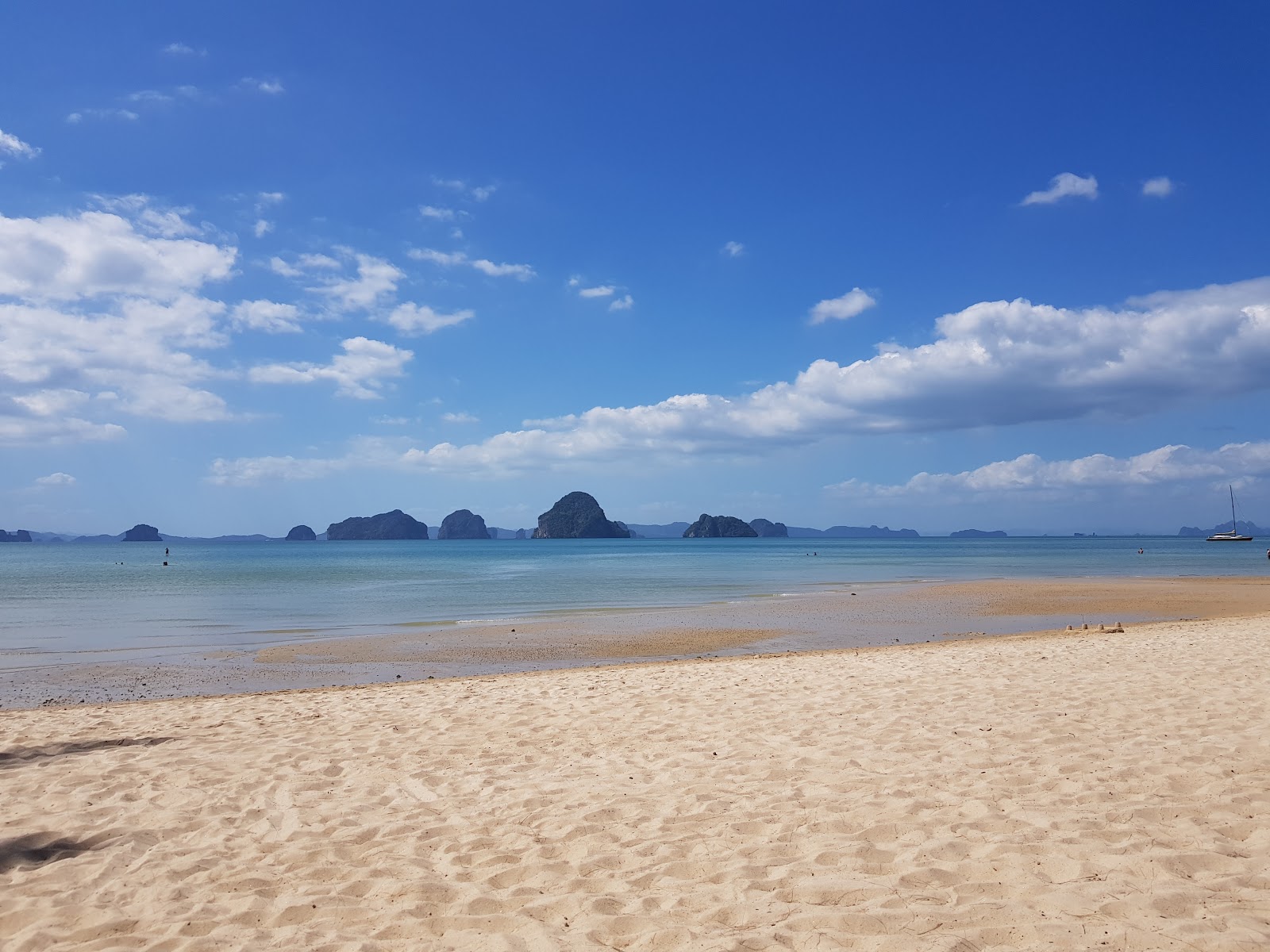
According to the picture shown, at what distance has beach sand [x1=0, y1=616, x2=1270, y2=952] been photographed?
458 centimetres

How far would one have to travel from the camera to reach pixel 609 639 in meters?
22.6

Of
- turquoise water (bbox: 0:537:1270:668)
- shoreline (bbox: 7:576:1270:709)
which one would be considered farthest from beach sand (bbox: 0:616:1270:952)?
turquoise water (bbox: 0:537:1270:668)

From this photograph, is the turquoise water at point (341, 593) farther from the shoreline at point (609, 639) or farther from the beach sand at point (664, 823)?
the beach sand at point (664, 823)

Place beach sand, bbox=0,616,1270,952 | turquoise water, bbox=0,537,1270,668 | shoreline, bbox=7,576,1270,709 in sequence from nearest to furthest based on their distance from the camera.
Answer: beach sand, bbox=0,616,1270,952, shoreline, bbox=7,576,1270,709, turquoise water, bbox=0,537,1270,668

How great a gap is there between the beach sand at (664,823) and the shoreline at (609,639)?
17.8 ft

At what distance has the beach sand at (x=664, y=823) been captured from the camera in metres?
4.58

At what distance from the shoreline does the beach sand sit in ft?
17.8

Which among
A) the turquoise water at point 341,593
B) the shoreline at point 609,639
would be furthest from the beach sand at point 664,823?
the turquoise water at point 341,593

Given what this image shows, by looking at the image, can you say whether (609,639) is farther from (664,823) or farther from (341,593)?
(341,593)

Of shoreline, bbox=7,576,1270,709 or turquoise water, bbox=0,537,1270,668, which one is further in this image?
turquoise water, bbox=0,537,1270,668

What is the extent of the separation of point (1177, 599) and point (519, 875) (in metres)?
37.4

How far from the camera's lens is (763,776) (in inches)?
285

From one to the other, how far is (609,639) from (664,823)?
16.6 meters

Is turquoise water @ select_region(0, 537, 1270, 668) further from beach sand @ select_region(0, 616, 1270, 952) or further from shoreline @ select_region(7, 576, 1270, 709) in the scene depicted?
beach sand @ select_region(0, 616, 1270, 952)
